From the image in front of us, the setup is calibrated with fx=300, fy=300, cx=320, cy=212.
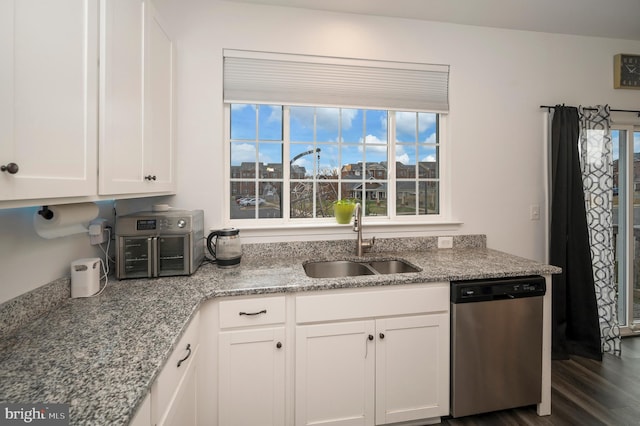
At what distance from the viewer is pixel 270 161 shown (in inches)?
91.0

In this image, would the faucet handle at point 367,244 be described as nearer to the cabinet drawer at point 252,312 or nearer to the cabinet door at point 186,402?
the cabinet drawer at point 252,312

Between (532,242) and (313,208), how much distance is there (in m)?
1.91

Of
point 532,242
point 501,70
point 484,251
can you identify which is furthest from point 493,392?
point 501,70

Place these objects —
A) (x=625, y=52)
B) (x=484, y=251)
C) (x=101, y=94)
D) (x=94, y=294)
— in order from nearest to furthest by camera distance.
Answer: (x=101, y=94), (x=94, y=294), (x=484, y=251), (x=625, y=52)

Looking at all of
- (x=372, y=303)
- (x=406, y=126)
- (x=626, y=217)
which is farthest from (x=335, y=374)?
(x=626, y=217)

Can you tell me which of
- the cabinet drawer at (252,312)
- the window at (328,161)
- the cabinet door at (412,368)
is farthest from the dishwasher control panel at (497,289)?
the cabinet drawer at (252,312)

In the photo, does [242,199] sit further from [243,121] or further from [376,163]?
[376,163]

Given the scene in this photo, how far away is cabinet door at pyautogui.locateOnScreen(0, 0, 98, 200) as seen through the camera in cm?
72

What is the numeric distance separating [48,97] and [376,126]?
2.06 m

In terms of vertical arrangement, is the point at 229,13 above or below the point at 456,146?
above

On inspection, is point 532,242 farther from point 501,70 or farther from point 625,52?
point 625,52

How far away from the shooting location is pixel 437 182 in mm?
2541

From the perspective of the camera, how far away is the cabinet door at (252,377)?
1.51 metres

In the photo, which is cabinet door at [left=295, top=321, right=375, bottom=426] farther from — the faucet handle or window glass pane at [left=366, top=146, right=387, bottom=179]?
window glass pane at [left=366, top=146, right=387, bottom=179]
